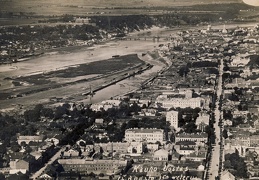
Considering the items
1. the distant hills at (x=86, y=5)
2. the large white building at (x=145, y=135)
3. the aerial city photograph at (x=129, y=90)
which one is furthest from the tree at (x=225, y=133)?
the distant hills at (x=86, y=5)

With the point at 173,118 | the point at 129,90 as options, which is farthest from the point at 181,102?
the point at 129,90

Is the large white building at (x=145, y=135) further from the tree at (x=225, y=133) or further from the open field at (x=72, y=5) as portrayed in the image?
the open field at (x=72, y=5)

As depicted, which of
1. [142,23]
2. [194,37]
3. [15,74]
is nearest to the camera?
[15,74]

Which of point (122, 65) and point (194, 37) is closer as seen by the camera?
point (122, 65)

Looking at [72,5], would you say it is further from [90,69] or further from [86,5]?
[90,69]

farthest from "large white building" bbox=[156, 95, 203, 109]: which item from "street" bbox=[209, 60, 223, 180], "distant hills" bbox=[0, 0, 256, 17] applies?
"distant hills" bbox=[0, 0, 256, 17]

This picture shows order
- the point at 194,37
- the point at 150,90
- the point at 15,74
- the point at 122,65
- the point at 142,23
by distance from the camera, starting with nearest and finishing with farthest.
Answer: the point at 150,90 → the point at 15,74 → the point at 122,65 → the point at 194,37 → the point at 142,23

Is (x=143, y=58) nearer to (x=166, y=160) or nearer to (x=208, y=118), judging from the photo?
(x=208, y=118)

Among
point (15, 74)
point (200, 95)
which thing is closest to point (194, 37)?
point (15, 74)
